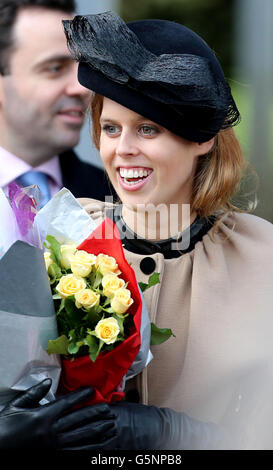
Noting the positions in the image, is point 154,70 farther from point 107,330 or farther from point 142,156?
point 107,330

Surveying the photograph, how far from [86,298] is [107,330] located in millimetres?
91

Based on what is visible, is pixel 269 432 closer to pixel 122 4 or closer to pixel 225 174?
pixel 225 174

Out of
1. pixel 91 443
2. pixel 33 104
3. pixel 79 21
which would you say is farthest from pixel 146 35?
pixel 33 104

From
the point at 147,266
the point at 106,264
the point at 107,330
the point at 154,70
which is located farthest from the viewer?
the point at 147,266

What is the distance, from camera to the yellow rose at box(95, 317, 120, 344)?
1705mm

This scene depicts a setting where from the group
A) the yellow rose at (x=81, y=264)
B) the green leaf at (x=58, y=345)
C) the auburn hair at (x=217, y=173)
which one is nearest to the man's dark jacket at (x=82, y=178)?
the auburn hair at (x=217, y=173)

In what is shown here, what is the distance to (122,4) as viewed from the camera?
477cm

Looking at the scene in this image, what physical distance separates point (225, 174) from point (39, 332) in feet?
2.74

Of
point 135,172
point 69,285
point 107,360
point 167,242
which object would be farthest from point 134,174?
point 107,360

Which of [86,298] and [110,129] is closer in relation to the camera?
[86,298]

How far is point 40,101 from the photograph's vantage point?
326cm

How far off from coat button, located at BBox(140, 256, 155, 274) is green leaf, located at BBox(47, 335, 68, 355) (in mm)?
467

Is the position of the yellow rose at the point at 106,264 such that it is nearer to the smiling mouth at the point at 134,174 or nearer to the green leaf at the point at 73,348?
the green leaf at the point at 73,348

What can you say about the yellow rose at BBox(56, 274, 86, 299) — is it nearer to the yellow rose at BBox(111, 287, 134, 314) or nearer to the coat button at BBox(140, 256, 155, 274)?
the yellow rose at BBox(111, 287, 134, 314)
